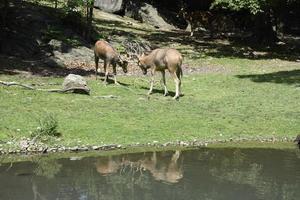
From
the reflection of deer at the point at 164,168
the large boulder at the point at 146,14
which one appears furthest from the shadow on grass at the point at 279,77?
the large boulder at the point at 146,14

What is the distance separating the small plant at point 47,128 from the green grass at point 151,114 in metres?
0.38

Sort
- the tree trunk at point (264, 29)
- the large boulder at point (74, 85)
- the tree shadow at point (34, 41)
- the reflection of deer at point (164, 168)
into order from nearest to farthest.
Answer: the reflection of deer at point (164, 168) → the large boulder at point (74, 85) → the tree shadow at point (34, 41) → the tree trunk at point (264, 29)

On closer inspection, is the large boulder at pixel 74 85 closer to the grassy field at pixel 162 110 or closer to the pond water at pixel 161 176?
the grassy field at pixel 162 110

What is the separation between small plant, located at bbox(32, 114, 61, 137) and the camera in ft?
57.3

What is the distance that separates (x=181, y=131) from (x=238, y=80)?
10963 mm

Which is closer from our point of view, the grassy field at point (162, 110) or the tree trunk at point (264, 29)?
the grassy field at point (162, 110)

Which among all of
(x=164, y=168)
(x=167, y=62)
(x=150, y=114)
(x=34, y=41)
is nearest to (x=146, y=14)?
(x=34, y=41)

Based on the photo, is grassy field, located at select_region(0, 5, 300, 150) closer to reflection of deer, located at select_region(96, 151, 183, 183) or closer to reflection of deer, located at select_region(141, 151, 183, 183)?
reflection of deer, located at select_region(96, 151, 183, 183)

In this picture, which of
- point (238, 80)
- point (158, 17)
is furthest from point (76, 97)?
point (158, 17)

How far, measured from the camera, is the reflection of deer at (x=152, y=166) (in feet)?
48.2

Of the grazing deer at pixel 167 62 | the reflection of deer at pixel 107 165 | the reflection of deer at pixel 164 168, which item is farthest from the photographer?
the grazing deer at pixel 167 62

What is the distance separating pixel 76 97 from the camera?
75.2 feet

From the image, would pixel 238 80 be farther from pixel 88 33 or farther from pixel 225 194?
pixel 225 194

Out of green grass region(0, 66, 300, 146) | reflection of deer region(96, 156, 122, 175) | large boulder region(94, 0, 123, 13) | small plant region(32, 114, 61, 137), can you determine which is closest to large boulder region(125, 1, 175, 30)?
large boulder region(94, 0, 123, 13)
